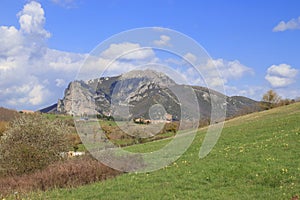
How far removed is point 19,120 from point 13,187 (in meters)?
17.0

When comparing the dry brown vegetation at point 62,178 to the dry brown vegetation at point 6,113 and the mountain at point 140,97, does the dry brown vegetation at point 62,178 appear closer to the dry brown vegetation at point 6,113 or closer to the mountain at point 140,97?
the mountain at point 140,97

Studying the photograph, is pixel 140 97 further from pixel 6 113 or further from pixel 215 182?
pixel 6 113

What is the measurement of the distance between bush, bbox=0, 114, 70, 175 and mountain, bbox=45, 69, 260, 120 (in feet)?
16.1

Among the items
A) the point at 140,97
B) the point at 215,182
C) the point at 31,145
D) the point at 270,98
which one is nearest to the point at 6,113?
the point at 270,98

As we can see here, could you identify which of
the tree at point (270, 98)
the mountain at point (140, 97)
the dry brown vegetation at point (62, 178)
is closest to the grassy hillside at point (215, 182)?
the dry brown vegetation at point (62, 178)

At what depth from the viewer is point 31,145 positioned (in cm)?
3138

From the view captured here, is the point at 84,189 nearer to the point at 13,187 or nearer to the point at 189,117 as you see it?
the point at 13,187

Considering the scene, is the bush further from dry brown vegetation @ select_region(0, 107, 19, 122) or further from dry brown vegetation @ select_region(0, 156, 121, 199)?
dry brown vegetation @ select_region(0, 107, 19, 122)

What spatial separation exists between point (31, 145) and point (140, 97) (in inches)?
382

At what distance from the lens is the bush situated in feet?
95.2

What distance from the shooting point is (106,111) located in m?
26.3

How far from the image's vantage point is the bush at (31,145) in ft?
95.2

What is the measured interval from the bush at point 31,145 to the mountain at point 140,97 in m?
4.92

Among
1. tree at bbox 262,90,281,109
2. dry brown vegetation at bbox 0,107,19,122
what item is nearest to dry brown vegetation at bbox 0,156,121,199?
tree at bbox 262,90,281,109
